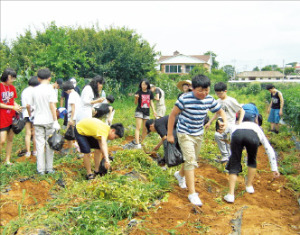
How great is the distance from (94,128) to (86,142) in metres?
0.41

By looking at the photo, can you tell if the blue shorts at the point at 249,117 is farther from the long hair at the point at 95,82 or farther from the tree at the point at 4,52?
the tree at the point at 4,52

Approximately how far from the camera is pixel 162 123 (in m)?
4.63

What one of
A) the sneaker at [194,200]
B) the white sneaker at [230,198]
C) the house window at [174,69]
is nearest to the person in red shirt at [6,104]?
the sneaker at [194,200]

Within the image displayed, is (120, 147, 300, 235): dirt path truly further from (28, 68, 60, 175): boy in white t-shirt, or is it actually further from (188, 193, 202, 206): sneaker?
(28, 68, 60, 175): boy in white t-shirt

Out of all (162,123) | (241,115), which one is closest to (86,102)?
(162,123)

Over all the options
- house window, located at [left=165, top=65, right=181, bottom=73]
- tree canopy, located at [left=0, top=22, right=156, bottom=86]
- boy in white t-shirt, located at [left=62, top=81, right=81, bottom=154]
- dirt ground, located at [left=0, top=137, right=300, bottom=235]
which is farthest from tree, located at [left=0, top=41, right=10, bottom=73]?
house window, located at [left=165, top=65, right=181, bottom=73]

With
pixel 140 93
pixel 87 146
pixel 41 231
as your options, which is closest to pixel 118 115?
pixel 140 93

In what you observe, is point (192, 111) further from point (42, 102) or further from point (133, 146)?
point (133, 146)

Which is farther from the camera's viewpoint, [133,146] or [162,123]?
[133,146]

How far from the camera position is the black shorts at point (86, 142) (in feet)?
14.7

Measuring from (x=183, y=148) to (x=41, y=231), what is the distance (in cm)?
203

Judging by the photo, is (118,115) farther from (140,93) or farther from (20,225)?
(20,225)

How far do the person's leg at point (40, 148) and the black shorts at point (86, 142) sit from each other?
77 centimetres

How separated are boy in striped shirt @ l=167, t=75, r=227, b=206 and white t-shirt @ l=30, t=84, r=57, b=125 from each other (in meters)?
2.32
